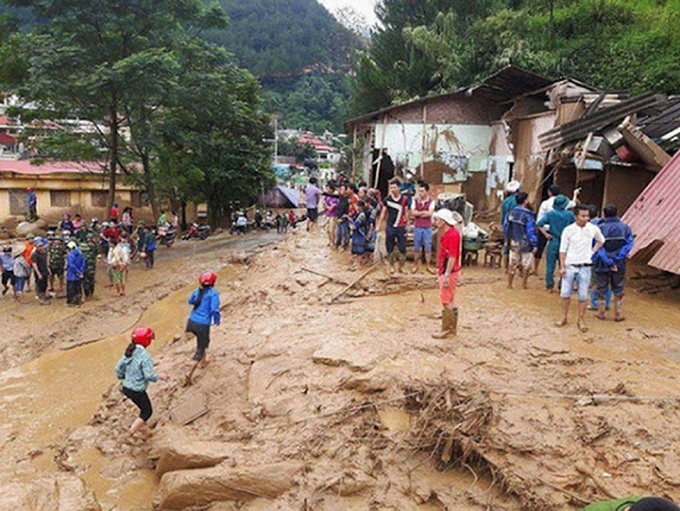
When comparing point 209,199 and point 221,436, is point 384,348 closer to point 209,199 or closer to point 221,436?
point 221,436

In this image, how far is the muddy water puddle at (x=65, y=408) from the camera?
6352mm

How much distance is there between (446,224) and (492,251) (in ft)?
16.0

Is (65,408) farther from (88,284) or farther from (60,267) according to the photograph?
(60,267)

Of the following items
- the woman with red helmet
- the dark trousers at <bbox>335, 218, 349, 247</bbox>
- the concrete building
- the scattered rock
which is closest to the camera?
the scattered rock

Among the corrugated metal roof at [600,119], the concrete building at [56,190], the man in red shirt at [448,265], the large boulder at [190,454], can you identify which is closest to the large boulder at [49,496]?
the large boulder at [190,454]

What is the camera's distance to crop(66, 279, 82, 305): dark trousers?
1352cm

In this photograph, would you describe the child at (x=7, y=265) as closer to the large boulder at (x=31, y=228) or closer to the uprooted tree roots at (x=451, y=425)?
the uprooted tree roots at (x=451, y=425)

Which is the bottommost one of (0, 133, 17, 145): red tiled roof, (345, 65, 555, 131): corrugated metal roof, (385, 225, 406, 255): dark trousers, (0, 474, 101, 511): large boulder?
(0, 474, 101, 511): large boulder

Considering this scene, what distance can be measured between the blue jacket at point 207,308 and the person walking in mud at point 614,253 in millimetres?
5544

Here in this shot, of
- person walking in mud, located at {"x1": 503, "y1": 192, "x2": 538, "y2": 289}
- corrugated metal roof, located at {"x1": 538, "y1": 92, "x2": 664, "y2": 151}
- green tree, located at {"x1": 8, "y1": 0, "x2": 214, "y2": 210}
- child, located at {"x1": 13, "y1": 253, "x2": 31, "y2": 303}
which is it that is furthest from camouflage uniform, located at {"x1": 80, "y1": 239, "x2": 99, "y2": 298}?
corrugated metal roof, located at {"x1": 538, "y1": 92, "x2": 664, "y2": 151}

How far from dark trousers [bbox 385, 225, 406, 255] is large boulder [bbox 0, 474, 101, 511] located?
689cm

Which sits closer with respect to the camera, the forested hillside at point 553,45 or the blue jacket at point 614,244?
the blue jacket at point 614,244

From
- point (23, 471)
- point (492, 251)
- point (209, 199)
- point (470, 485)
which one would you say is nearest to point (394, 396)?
point (470, 485)

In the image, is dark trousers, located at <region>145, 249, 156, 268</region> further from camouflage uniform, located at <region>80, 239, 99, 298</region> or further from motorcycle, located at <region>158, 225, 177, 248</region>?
motorcycle, located at <region>158, 225, 177, 248</region>
